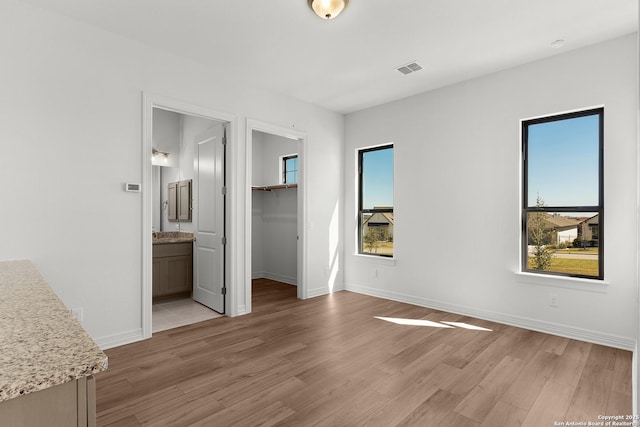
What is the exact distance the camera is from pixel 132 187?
3.23 meters

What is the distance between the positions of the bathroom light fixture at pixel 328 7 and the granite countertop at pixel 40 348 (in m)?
2.46

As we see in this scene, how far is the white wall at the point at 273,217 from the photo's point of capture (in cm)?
606

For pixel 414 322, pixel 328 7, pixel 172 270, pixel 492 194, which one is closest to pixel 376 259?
pixel 414 322

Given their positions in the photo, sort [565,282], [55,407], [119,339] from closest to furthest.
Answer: [55,407] → [119,339] → [565,282]

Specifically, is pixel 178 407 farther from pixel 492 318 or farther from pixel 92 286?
pixel 492 318

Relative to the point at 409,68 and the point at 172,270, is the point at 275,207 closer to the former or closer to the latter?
the point at 172,270

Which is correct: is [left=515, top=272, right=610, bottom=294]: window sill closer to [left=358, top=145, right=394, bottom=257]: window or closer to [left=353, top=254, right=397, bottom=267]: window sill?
[left=353, top=254, right=397, bottom=267]: window sill

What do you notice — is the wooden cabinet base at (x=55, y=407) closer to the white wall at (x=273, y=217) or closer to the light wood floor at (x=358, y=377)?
the light wood floor at (x=358, y=377)

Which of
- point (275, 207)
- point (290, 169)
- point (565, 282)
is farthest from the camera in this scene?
point (275, 207)

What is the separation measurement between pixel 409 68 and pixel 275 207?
3450mm

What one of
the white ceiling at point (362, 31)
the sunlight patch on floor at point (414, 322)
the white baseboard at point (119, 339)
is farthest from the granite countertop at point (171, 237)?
the sunlight patch on floor at point (414, 322)

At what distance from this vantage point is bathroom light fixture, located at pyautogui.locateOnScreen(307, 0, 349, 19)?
8.26 ft

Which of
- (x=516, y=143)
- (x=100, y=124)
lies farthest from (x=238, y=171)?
(x=516, y=143)

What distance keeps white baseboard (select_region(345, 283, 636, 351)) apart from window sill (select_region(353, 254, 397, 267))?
0.41m
